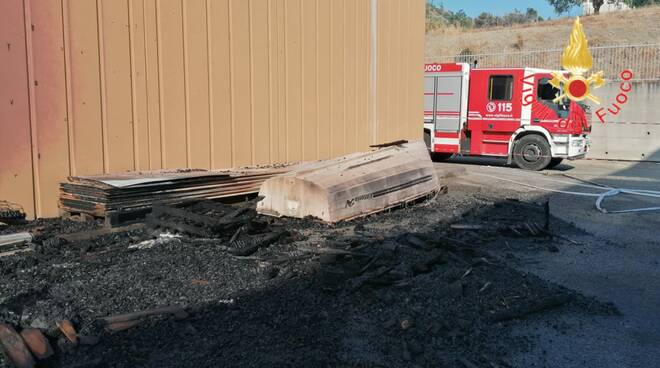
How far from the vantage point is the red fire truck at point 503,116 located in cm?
1680

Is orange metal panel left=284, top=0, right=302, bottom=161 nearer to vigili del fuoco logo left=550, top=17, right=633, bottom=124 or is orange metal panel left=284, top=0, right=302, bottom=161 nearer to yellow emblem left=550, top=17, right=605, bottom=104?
vigili del fuoco logo left=550, top=17, right=633, bottom=124

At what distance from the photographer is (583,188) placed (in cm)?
1280

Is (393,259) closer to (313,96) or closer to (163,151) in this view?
(163,151)

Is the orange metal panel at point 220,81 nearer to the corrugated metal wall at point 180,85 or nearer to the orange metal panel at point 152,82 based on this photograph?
the corrugated metal wall at point 180,85

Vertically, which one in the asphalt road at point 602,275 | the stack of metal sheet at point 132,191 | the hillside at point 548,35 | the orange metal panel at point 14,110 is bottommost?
the asphalt road at point 602,275

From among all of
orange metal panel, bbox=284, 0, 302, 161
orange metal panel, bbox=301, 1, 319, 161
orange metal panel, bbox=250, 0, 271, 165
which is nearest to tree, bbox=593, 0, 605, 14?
orange metal panel, bbox=301, 1, 319, 161

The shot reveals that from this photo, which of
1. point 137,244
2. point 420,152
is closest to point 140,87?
point 137,244

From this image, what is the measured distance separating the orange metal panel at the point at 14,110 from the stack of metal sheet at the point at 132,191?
0.48 metres

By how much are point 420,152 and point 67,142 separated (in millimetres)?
5845

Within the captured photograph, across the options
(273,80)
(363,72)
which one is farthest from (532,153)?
(273,80)

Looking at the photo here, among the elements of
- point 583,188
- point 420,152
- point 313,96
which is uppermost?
point 313,96

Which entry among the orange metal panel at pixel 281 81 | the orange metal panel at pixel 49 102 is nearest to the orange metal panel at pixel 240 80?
the orange metal panel at pixel 281 81

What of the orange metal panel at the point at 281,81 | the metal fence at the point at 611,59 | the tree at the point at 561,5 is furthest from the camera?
the tree at the point at 561,5

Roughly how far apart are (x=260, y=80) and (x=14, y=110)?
3893 millimetres
